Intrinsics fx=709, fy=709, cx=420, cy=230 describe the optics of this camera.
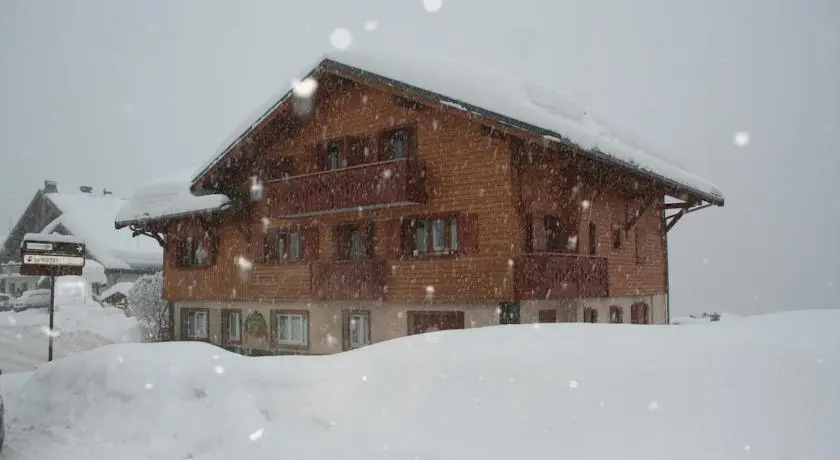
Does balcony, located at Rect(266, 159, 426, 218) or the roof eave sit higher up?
the roof eave

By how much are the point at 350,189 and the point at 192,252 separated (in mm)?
8620

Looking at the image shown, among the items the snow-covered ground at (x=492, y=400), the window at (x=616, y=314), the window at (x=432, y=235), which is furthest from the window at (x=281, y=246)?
the snow-covered ground at (x=492, y=400)

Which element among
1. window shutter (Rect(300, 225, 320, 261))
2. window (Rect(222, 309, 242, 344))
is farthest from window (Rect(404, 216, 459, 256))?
window (Rect(222, 309, 242, 344))

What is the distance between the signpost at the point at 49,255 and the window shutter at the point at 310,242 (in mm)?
5599

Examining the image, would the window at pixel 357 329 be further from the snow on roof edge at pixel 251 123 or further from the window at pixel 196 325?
the window at pixel 196 325

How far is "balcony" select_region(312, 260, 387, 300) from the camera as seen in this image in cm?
→ 1739

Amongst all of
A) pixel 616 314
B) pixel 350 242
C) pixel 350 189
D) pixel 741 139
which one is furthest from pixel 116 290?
pixel 741 139

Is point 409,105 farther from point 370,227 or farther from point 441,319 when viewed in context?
point 441,319

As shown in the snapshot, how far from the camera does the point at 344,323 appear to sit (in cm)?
1867

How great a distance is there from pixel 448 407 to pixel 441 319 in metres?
9.78

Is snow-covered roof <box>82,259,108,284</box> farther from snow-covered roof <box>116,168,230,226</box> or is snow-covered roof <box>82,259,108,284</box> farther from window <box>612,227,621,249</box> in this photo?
window <box>612,227,621,249</box>

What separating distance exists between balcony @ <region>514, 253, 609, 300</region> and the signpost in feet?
34.9

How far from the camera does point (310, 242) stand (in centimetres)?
1950

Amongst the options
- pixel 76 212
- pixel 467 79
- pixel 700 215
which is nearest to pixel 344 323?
pixel 467 79
